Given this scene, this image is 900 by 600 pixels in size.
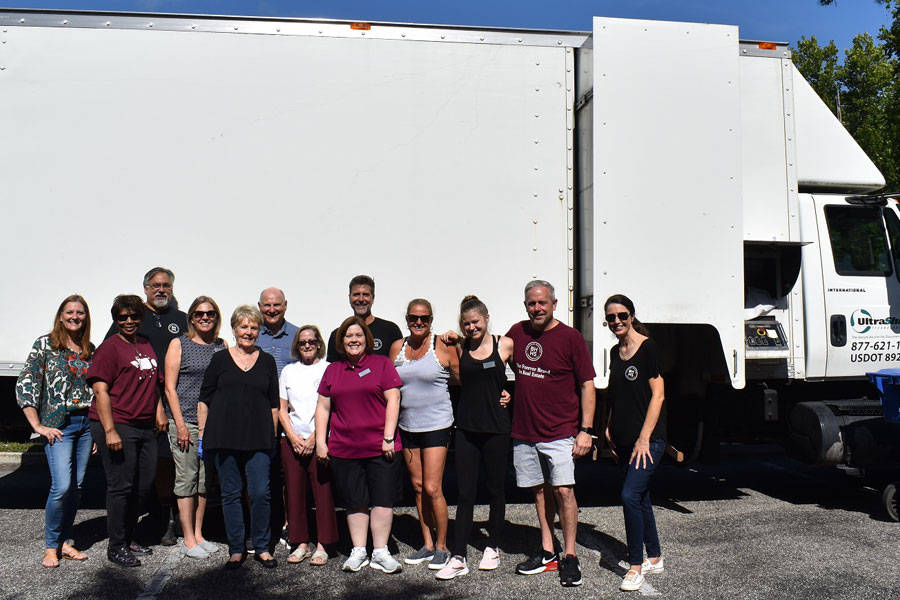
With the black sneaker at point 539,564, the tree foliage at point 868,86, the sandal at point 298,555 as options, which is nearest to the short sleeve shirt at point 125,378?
the sandal at point 298,555

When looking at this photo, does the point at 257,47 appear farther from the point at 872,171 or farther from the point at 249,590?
the point at 872,171

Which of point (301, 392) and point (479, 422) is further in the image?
point (301, 392)

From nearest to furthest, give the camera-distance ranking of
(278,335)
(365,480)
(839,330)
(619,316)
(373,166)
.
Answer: (619,316) → (365,480) → (278,335) → (373,166) → (839,330)

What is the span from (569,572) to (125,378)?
291 cm

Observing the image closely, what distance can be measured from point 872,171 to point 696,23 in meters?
2.14

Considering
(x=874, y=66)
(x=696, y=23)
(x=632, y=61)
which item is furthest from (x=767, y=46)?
(x=874, y=66)

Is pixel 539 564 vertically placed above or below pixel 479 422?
below

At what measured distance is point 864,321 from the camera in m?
5.93

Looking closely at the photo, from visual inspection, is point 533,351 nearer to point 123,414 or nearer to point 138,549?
point 123,414

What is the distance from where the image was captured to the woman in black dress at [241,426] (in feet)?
14.4

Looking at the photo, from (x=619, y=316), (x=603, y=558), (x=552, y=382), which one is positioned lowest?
(x=603, y=558)

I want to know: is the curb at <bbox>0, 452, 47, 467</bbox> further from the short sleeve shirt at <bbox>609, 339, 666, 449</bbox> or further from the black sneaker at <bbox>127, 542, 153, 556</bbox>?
the short sleeve shirt at <bbox>609, 339, 666, 449</bbox>

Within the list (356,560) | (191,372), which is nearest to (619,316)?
(356,560)

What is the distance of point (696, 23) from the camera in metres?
5.26
